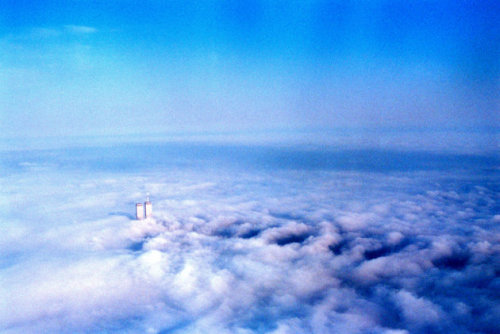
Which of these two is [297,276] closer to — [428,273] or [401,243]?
[428,273]

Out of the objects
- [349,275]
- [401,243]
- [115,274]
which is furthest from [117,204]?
[401,243]

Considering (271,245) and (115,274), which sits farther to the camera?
(271,245)

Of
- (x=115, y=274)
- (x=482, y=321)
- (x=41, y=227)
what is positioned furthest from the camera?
(x=41, y=227)

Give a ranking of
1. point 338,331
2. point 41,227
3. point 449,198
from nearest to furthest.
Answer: point 338,331 < point 41,227 < point 449,198

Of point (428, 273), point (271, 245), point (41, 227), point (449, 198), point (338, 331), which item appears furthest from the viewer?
point (449, 198)

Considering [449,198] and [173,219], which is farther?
[449,198]

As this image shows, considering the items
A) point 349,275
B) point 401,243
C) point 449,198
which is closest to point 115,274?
point 349,275

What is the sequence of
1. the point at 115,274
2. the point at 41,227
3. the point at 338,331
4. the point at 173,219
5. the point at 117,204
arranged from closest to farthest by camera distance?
the point at 338,331
the point at 115,274
the point at 41,227
the point at 173,219
the point at 117,204

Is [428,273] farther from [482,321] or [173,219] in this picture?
[173,219]

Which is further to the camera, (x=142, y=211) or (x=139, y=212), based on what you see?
(x=142, y=211)
